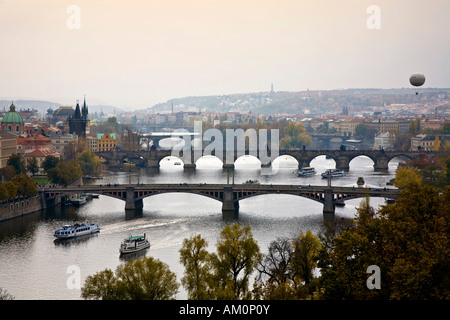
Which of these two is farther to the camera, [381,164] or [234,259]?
[381,164]

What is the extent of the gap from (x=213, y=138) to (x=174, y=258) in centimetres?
8253

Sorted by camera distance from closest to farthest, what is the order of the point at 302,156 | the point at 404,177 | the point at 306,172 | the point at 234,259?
the point at 234,259 → the point at 404,177 → the point at 306,172 → the point at 302,156

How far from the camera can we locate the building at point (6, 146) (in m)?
53.4

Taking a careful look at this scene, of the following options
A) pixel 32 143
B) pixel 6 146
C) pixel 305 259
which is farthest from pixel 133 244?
pixel 32 143

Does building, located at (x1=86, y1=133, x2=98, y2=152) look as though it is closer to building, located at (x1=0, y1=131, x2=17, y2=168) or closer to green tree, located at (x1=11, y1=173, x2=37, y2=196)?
building, located at (x1=0, y1=131, x2=17, y2=168)

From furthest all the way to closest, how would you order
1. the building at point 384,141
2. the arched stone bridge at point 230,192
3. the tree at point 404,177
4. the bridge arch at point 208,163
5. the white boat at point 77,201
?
the building at point 384,141 < the bridge arch at point 208,163 < the white boat at point 77,201 < the tree at point 404,177 < the arched stone bridge at point 230,192

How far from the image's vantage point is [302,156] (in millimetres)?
73188

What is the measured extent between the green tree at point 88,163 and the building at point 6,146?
23.6 ft

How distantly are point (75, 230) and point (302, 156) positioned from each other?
41.0m

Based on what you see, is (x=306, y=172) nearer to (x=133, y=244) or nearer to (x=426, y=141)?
(x=426, y=141)

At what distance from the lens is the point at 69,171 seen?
4997 cm

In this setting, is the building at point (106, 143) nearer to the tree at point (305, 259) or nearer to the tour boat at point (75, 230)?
the tour boat at point (75, 230)

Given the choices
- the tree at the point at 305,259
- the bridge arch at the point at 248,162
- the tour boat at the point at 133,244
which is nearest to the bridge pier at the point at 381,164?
the bridge arch at the point at 248,162

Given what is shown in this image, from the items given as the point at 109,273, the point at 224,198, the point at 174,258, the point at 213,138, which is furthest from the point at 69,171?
the point at 213,138
